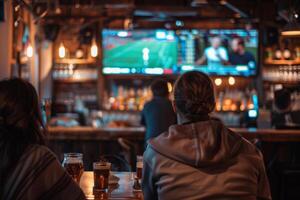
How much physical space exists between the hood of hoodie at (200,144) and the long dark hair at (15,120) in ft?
1.99

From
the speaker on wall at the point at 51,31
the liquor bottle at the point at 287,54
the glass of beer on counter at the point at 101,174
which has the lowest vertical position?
the glass of beer on counter at the point at 101,174

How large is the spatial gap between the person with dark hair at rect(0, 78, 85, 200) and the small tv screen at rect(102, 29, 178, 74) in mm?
7076

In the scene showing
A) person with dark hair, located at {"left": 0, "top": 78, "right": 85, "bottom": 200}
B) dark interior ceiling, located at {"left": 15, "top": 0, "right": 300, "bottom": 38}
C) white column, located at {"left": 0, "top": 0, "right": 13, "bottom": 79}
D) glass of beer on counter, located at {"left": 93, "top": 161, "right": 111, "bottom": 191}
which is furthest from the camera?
dark interior ceiling, located at {"left": 15, "top": 0, "right": 300, "bottom": 38}

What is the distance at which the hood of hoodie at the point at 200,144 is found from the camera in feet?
7.37

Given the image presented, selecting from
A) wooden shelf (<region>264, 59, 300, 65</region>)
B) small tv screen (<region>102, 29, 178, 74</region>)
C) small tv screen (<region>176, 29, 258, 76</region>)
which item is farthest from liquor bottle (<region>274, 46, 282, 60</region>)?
small tv screen (<region>102, 29, 178, 74</region>)

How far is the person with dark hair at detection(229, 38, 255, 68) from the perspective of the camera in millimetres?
9117

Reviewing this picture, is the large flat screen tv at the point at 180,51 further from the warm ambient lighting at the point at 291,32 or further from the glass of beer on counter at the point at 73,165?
the glass of beer on counter at the point at 73,165

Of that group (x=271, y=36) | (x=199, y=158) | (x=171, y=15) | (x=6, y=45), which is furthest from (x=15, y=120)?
(x=271, y=36)

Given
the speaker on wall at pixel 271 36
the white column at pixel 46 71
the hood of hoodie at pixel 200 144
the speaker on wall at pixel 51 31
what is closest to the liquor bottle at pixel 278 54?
the speaker on wall at pixel 271 36

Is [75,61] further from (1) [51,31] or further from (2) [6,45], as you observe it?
(2) [6,45]

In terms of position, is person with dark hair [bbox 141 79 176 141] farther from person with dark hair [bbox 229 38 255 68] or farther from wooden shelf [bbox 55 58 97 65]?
wooden shelf [bbox 55 58 97 65]

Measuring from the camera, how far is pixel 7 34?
6.45m

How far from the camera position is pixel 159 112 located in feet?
18.7

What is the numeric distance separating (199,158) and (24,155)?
749 mm
